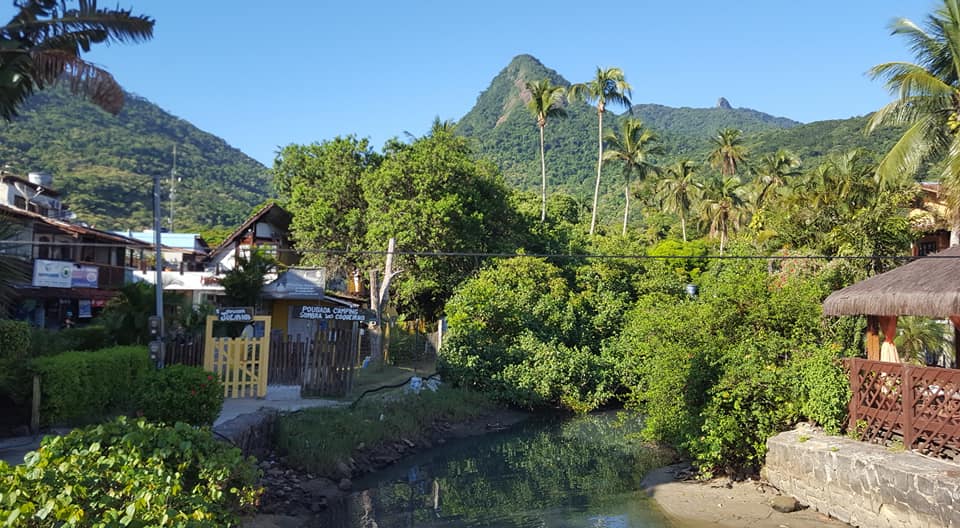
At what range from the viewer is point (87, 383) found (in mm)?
13414

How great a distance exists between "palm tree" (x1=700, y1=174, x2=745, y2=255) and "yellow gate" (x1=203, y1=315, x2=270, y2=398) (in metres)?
39.8

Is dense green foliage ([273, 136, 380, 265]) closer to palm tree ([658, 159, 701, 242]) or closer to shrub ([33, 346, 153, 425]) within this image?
shrub ([33, 346, 153, 425])

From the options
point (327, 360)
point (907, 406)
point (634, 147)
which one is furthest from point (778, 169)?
point (907, 406)

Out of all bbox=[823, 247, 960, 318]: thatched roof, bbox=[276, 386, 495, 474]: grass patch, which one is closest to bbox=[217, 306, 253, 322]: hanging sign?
bbox=[276, 386, 495, 474]: grass patch

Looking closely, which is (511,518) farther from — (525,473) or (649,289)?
(649,289)

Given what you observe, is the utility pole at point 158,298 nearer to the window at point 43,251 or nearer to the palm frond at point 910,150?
the window at point 43,251

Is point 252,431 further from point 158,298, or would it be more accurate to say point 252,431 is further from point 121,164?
point 121,164

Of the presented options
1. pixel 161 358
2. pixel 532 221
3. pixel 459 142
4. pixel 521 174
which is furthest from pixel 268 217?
pixel 521 174

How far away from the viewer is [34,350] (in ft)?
48.8

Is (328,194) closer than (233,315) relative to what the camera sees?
No

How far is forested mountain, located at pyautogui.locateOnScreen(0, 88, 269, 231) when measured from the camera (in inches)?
2207

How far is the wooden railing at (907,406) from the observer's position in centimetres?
1115

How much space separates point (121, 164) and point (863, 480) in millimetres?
72742

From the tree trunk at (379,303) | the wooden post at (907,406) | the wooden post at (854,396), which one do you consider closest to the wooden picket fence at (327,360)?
the tree trunk at (379,303)
